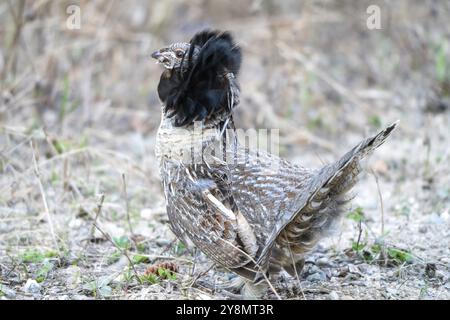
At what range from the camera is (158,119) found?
9.33 metres

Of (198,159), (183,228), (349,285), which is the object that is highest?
(198,159)

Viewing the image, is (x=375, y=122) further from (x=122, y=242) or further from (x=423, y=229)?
(x=122, y=242)

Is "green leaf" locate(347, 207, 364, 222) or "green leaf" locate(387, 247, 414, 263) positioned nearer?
"green leaf" locate(387, 247, 414, 263)

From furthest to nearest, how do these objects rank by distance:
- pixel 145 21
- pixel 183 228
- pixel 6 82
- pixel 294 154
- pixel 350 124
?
pixel 145 21
pixel 350 124
pixel 294 154
pixel 6 82
pixel 183 228

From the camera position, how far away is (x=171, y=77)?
489 cm

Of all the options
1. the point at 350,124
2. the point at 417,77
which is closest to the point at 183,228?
the point at 350,124

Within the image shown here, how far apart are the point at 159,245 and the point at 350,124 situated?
4.10 metres

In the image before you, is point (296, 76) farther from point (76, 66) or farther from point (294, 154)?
point (76, 66)

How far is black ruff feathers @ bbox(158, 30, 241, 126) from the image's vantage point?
469cm

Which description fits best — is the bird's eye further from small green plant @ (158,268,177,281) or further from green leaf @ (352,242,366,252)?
green leaf @ (352,242,366,252)

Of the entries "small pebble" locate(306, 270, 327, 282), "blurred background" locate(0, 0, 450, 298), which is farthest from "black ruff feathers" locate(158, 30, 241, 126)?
"small pebble" locate(306, 270, 327, 282)

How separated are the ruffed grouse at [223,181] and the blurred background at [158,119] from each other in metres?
0.45

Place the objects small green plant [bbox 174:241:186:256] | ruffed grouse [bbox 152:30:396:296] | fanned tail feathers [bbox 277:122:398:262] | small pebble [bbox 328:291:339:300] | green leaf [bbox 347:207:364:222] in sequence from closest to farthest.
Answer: fanned tail feathers [bbox 277:122:398:262] → ruffed grouse [bbox 152:30:396:296] → small pebble [bbox 328:291:339:300] → small green plant [bbox 174:241:186:256] → green leaf [bbox 347:207:364:222]

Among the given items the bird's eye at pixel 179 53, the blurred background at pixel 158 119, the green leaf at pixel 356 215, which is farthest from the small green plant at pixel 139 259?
the green leaf at pixel 356 215
